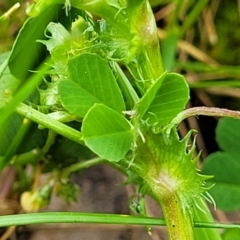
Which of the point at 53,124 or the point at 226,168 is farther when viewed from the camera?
the point at 226,168

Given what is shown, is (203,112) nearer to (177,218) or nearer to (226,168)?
(177,218)

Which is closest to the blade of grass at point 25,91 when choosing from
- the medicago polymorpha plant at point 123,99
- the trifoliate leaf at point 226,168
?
the medicago polymorpha plant at point 123,99

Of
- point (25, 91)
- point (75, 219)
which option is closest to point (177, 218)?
point (75, 219)

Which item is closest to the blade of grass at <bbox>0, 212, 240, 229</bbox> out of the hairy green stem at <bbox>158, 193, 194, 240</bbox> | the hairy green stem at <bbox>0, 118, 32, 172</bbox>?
the hairy green stem at <bbox>158, 193, 194, 240</bbox>

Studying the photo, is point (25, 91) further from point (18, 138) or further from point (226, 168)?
point (226, 168)

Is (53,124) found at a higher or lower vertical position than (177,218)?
higher

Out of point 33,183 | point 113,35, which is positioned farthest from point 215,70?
point 113,35

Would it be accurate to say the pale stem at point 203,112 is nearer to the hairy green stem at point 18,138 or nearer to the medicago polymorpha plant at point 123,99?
the medicago polymorpha plant at point 123,99

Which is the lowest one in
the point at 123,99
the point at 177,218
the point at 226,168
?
the point at 226,168
